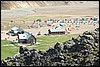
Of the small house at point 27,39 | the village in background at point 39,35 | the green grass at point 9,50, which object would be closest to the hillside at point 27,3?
the village in background at point 39,35

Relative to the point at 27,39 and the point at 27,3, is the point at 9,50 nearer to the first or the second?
the point at 27,39

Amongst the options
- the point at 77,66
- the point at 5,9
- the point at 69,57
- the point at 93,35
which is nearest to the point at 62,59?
the point at 69,57

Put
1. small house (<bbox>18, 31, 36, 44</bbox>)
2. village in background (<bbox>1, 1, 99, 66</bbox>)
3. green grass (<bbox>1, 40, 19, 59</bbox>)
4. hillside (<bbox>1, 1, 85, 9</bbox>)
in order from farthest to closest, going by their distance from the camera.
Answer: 1. hillside (<bbox>1, 1, 85, 9</bbox>)
2. small house (<bbox>18, 31, 36, 44</bbox>)
3. green grass (<bbox>1, 40, 19, 59</bbox>)
4. village in background (<bbox>1, 1, 99, 66</bbox>)

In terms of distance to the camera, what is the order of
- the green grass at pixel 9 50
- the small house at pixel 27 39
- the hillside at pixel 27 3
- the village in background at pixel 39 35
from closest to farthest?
the village in background at pixel 39 35 < the green grass at pixel 9 50 < the small house at pixel 27 39 < the hillside at pixel 27 3

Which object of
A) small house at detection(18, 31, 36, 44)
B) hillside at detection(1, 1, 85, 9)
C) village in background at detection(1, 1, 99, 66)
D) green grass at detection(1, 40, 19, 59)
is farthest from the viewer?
hillside at detection(1, 1, 85, 9)

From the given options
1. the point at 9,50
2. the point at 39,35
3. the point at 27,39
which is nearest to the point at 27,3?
the point at 39,35

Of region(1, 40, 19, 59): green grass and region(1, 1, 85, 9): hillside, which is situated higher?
region(1, 40, 19, 59): green grass

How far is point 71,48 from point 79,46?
0.99 metres

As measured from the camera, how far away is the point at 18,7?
150 meters

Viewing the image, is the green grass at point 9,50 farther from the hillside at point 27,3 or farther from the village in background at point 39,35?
the hillside at point 27,3

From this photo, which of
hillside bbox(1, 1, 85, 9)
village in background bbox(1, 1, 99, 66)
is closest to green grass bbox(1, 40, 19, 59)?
village in background bbox(1, 1, 99, 66)

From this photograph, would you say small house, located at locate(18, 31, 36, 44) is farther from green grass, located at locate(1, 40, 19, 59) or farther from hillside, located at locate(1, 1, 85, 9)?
hillside, located at locate(1, 1, 85, 9)

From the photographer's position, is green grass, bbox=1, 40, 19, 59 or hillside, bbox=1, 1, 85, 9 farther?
hillside, bbox=1, 1, 85, 9

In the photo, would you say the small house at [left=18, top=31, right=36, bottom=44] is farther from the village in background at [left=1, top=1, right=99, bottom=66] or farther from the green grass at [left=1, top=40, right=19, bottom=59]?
the green grass at [left=1, top=40, right=19, bottom=59]
